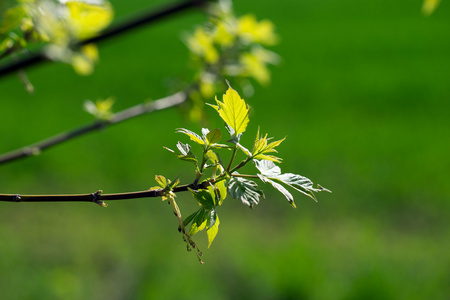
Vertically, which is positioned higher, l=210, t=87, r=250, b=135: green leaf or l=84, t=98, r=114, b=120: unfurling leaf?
l=210, t=87, r=250, b=135: green leaf

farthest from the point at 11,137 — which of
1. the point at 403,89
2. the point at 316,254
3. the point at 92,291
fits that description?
the point at 403,89

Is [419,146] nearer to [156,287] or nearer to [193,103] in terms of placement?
[156,287]

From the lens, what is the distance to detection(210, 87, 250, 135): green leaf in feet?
2.02

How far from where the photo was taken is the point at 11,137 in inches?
175

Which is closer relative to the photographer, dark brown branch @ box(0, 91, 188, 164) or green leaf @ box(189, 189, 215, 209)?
green leaf @ box(189, 189, 215, 209)

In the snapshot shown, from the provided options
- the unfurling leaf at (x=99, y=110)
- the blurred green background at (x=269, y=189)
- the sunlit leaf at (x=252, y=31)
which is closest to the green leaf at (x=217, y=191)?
the blurred green background at (x=269, y=189)

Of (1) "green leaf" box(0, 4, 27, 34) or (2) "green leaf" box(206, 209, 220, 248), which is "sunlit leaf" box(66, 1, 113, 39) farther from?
(2) "green leaf" box(206, 209, 220, 248)

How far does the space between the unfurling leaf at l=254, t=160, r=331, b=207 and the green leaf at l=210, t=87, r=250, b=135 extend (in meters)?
0.05

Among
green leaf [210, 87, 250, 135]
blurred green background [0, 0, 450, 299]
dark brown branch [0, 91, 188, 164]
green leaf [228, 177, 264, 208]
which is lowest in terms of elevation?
blurred green background [0, 0, 450, 299]

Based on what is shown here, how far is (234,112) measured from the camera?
619 mm

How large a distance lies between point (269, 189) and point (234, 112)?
11.0 ft

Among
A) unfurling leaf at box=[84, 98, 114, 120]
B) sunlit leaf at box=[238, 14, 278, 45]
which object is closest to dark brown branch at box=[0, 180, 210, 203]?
unfurling leaf at box=[84, 98, 114, 120]

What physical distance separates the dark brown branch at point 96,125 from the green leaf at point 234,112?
455 millimetres

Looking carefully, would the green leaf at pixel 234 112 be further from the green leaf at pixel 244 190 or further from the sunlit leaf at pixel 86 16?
the sunlit leaf at pixel 86 16
